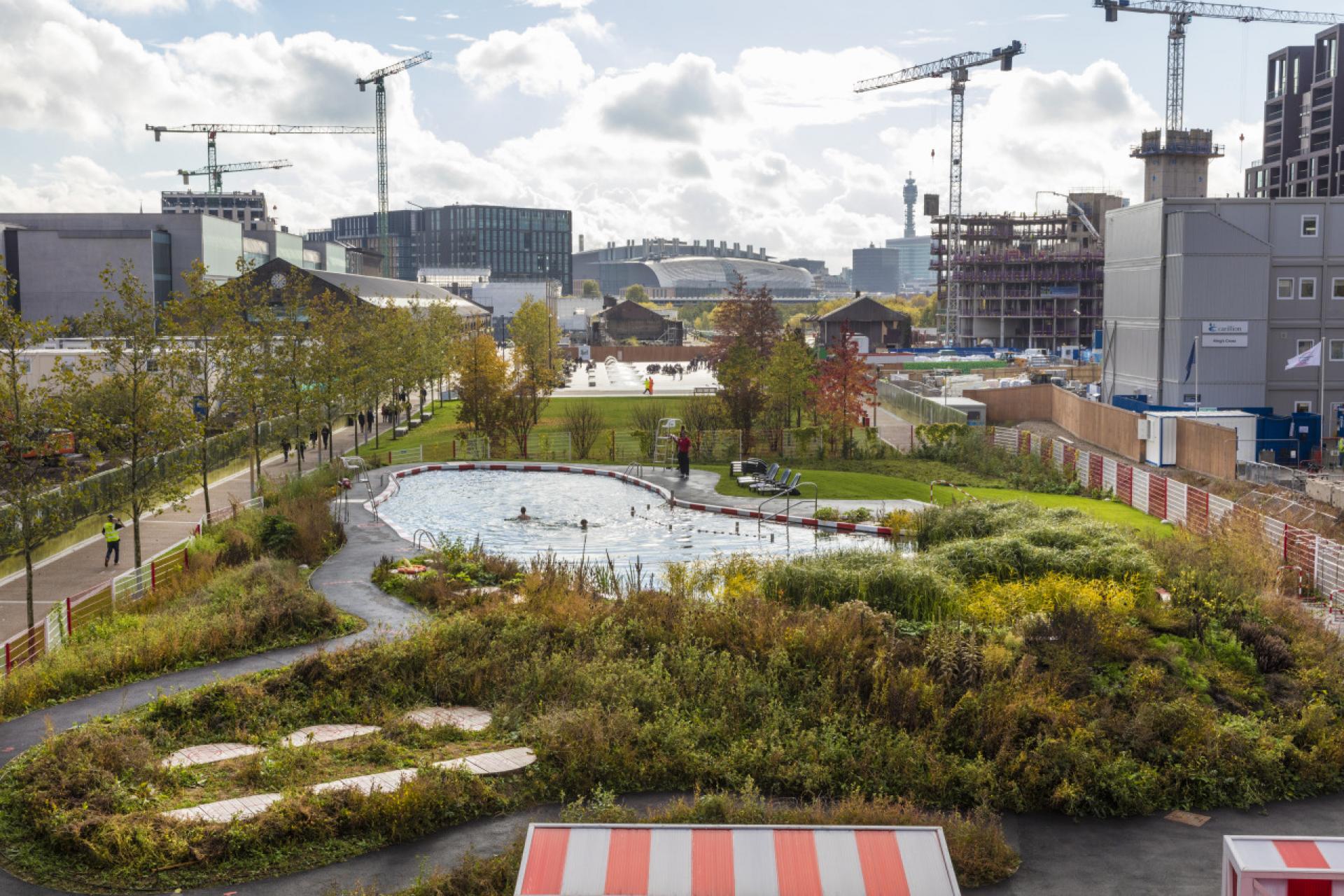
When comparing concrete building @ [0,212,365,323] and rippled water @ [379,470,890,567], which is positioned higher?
concrete building @ [0,212,365,323]

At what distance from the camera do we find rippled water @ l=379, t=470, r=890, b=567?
25469mm

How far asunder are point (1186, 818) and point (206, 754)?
9.37 meters

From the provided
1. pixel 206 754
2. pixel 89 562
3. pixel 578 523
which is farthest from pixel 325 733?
pixel 89 562

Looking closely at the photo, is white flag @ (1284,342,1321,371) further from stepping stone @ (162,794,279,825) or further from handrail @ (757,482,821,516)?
stepping stone @ (162,794,279,825)

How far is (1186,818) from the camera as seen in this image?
10797 mm

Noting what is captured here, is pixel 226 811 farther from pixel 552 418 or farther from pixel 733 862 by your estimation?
pixel 552 418

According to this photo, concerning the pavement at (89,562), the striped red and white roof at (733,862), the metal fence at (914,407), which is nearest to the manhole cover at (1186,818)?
the striped red and white roof at (733,862)

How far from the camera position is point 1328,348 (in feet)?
158

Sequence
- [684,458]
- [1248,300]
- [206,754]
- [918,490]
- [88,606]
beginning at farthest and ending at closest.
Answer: [1248,300] < [684,458] < [918,490] < [88,606] < [206,754]

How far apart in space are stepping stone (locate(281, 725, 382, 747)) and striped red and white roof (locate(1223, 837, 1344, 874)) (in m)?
8.76

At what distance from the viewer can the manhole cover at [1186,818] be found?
10.7 meters

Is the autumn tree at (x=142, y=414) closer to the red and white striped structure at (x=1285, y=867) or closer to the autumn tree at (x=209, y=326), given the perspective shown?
the autumn tree at (x=209, y=326)

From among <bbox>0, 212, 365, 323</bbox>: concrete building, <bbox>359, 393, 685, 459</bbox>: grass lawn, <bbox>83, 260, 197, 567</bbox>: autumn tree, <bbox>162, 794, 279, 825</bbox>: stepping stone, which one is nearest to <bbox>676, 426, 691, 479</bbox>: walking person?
<bbox>359, 393, 685, 459</bbox>: grass lawn

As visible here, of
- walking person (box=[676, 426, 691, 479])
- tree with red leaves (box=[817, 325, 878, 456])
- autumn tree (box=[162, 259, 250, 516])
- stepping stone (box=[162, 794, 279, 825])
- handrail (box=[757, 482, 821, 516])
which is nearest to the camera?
→ stepping stone (box=[162, 794, 279, 825])
